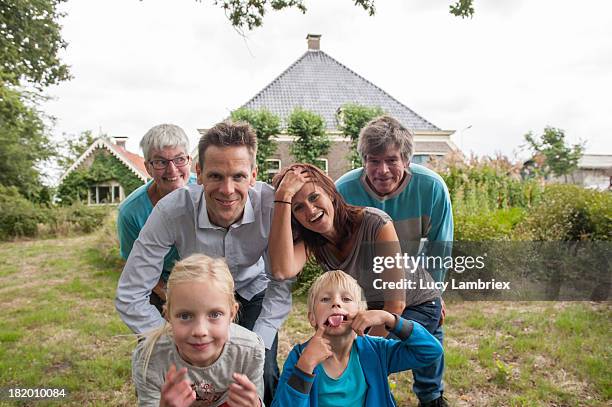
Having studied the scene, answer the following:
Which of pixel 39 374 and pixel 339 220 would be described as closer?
pixel 339 220

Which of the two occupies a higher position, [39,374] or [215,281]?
[215,281]

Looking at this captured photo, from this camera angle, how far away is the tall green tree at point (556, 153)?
6.44 m

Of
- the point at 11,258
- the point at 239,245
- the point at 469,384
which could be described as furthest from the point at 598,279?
the point at 11,258

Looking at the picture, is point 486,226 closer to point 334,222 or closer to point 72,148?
point 334,222

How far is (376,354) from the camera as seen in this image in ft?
5.73

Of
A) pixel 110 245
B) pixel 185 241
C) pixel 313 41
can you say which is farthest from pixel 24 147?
pixel 185 241

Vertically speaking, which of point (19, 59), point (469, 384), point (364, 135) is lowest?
point (469, 384)

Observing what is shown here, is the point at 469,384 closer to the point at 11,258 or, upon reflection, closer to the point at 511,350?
the point at 511,350

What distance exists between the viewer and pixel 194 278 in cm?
158

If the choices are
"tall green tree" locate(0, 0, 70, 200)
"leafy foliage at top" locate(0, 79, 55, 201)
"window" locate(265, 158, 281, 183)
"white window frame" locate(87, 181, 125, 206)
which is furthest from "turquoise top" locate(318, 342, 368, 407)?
"leafy foliage at top" locate(0, 79, 55, 201)

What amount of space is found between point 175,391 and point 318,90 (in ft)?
9.77

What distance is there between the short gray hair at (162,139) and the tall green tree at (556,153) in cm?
408

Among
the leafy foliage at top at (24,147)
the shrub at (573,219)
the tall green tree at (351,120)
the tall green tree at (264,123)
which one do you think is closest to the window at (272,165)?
the tall green tree at (264,123)

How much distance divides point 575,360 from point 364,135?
2209mm
